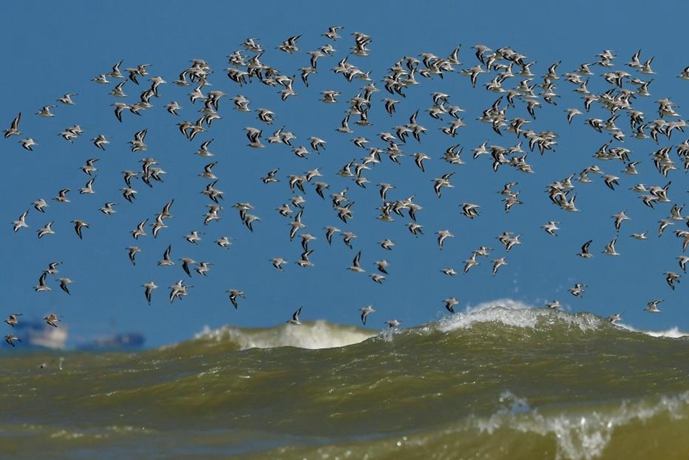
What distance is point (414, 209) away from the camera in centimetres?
4256

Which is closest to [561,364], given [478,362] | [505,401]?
[478,362]

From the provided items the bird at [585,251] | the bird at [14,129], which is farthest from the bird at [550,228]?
the bird at [14,129]

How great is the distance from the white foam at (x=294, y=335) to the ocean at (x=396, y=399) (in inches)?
423

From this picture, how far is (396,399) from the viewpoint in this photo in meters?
24.5

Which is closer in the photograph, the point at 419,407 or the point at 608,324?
the point at 419,407

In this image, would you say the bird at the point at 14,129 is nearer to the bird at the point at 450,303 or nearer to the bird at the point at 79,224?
the bird at the point at 79,224

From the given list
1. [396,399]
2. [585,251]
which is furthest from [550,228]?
[396,399]

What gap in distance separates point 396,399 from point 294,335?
2404cm

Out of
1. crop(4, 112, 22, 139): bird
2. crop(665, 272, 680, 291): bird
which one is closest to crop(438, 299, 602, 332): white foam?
crop(665, 272, 680, 291): bird

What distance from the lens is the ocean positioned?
67.6ft

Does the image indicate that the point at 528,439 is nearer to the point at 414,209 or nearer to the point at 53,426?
the point at 53,426

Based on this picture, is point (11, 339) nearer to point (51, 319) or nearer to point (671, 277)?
point (51, 319)

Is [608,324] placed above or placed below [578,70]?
below

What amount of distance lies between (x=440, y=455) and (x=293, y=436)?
3056 mm
